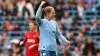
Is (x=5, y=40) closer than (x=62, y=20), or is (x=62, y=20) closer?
(x=5, y=40)

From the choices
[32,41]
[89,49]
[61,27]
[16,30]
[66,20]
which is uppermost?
[32,41]

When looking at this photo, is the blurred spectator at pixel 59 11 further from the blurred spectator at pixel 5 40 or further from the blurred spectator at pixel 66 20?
the blurred spectator at pixel 5 40

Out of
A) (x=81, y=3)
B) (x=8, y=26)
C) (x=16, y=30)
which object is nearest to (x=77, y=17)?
(x=81, y=3)

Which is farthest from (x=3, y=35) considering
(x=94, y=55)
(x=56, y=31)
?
(x=56, y=31)

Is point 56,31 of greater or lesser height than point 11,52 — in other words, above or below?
above

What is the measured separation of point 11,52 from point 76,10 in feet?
17.9

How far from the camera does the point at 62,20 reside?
23266 mm

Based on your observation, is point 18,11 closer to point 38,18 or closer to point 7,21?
point 7,21

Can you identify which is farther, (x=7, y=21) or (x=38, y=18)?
(x=7, y=21)

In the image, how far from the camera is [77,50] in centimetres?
2020

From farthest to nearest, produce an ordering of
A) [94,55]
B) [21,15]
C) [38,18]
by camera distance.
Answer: [21,15], [94,55], [38,18]

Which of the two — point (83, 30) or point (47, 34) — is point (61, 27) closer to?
point (83, 30)

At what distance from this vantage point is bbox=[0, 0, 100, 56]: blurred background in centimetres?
2178

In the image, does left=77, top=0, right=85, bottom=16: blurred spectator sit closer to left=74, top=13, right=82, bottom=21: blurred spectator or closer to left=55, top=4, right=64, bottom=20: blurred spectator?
left=74, top=13, right=82, bottom=21: blurred spectator
